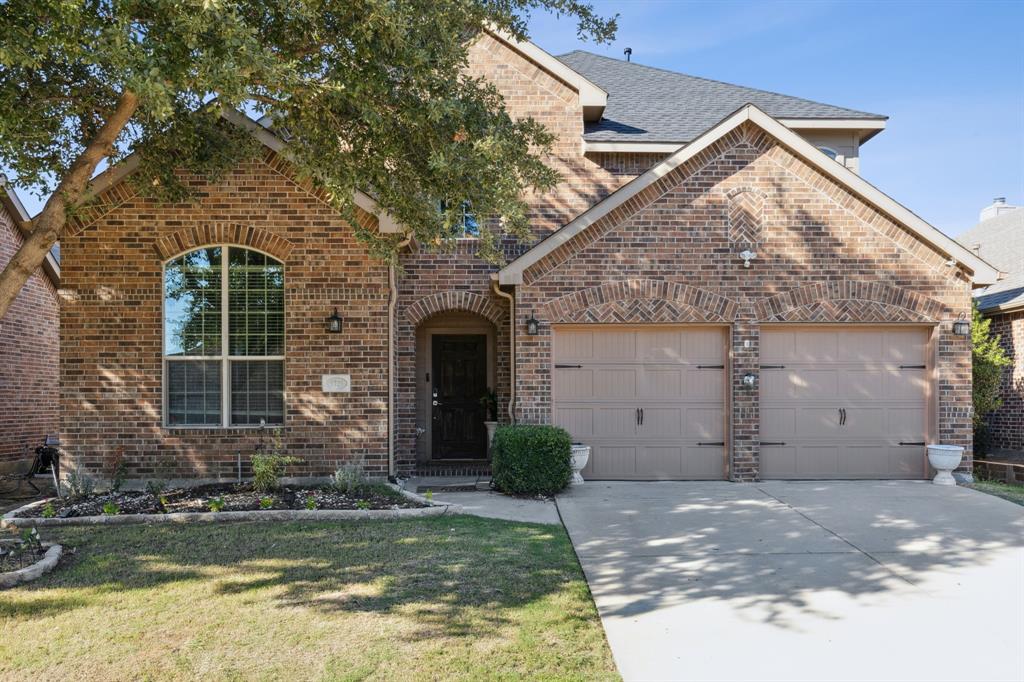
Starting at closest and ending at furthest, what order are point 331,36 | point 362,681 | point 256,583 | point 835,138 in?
point 362,681, point 256,583, point 331,36, point 835,138

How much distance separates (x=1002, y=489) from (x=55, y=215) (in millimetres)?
12396

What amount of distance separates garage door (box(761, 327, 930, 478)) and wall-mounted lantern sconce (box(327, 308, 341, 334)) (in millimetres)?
6382

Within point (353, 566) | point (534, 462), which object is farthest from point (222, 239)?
point (353, 566)

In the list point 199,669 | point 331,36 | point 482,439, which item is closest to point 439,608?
point 199,669

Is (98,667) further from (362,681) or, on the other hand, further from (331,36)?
(331,36)

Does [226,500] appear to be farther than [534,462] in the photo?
No

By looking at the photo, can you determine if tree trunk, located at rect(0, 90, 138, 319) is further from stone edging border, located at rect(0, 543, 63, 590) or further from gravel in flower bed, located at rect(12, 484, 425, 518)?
gravel in flower bed, located at rect(12, 484, 425, 518)

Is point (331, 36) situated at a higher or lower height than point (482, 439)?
higher

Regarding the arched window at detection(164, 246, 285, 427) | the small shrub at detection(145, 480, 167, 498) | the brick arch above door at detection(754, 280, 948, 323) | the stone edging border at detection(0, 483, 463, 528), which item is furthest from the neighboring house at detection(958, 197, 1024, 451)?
the small shrub at detection(145, 480, 167, 498)

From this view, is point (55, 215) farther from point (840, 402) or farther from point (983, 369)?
point (983, 369)

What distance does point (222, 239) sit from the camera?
9.55m

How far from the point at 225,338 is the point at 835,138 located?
38.1ft

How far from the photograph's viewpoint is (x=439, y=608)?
491 cm

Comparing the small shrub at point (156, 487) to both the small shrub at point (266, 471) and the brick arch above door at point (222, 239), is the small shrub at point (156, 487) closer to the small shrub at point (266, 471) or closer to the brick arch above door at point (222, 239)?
the small shrub at point (266, 471)
